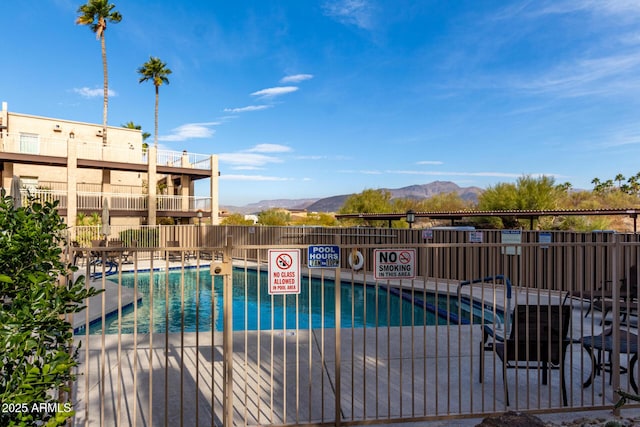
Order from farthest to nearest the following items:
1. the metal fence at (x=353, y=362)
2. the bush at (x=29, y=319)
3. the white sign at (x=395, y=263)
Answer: the white sign at (x=395, y=263)
the metal fence at (x=353, y=362)
the bush at (x=29, y=319)

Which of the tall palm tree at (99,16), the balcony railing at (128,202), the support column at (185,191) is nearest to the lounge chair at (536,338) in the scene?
the balcony railing at (128,202)

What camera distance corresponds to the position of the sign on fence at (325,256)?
3488 millimetres

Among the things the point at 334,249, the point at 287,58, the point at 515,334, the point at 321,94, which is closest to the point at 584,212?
the point at 515,334

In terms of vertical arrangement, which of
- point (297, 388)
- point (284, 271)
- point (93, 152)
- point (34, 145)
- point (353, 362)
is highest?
point (34, 145)

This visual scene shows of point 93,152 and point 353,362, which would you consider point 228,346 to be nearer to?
point 353,362

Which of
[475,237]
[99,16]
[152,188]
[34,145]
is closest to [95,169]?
[34,145]

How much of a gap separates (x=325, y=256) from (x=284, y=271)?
39cm

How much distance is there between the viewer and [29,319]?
178 centimetres

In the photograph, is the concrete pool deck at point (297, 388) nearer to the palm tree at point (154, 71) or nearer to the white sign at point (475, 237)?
the white sign at point (475, 237)

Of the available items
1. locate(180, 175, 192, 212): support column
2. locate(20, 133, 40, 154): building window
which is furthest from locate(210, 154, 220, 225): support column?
locate(20, 133, 40, 154): building window

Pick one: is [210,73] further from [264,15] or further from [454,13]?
[454,13]

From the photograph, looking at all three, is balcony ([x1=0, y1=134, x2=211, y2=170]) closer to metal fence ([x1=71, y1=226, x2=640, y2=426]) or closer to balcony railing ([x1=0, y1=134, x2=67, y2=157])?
balcony railing ([x1=0, y1=134, x2=67, y2=157])

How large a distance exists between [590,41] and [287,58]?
83.4ft

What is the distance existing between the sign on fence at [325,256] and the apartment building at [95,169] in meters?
20.6
